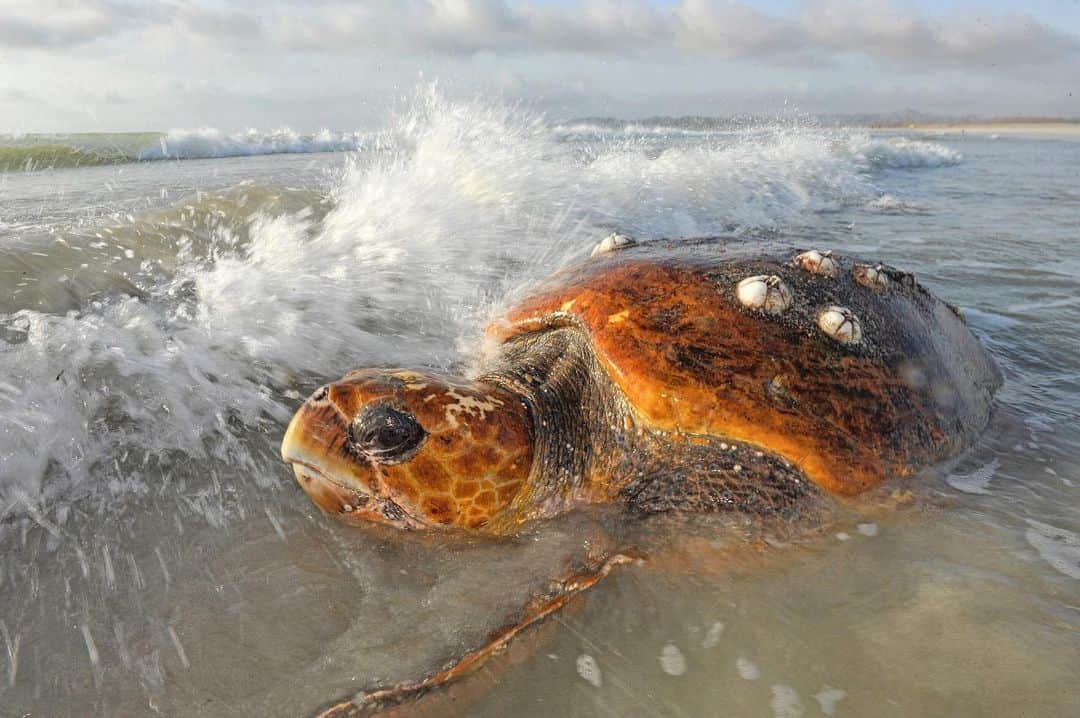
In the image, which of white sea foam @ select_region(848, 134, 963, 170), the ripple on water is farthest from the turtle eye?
white sea foam @ select_region(848, 134, 963, 170)

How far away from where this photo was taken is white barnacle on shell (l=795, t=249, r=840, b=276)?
2494mm

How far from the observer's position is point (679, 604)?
1.81 m

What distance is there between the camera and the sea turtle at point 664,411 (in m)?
1.88

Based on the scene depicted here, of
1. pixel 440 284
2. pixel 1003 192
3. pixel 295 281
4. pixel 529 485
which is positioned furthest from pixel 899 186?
pixel 529 485

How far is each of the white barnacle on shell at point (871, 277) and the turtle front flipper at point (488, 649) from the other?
1.50 metres

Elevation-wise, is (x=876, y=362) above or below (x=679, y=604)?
above

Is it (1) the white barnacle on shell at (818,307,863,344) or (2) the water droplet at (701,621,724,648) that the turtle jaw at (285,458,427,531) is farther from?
(1) the white barnacle on shell at (818,307,863,344)

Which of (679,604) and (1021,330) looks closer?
(679,604)

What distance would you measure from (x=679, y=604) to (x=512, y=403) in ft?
2.61

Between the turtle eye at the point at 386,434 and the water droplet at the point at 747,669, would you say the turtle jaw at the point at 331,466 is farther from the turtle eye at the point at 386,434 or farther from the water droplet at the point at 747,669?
the water droplet at the point at 747,669

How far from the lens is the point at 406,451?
1863mm

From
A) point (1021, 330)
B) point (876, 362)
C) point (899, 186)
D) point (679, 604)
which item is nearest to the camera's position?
point (679, 604)

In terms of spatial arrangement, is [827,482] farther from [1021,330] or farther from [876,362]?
[1021,330]

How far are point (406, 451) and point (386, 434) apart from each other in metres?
0.09
